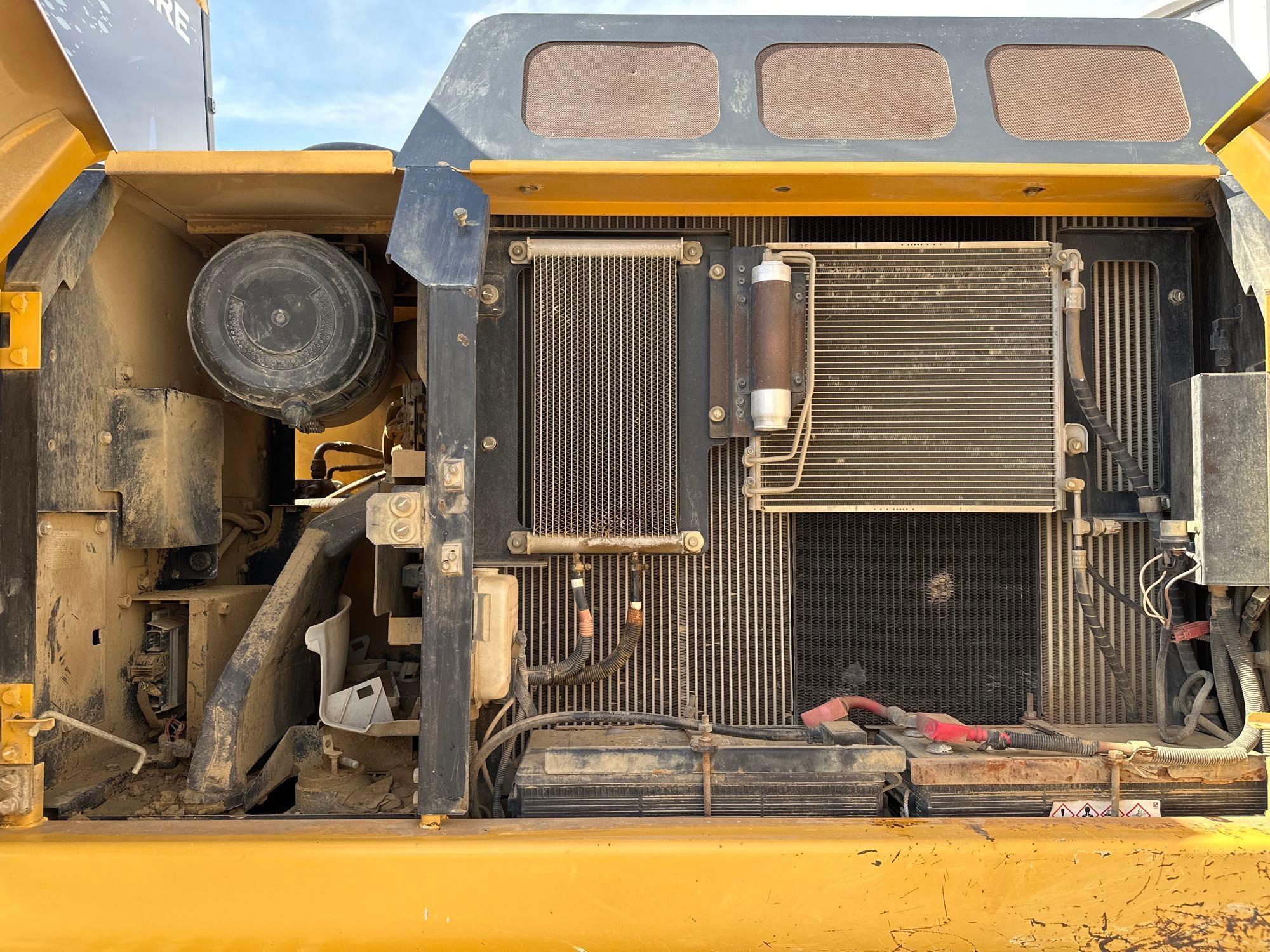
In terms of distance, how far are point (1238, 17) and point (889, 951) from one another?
235 inches

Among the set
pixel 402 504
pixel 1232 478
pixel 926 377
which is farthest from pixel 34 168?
pixel 1232 478

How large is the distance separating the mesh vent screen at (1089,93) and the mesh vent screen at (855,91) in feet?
0.58

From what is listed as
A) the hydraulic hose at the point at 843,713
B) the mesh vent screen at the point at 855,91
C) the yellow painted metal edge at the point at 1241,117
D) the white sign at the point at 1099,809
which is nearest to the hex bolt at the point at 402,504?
the hydraulic hose at the point at 843,713

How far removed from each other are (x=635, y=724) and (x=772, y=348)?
109 cm

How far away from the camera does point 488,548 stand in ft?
7.37

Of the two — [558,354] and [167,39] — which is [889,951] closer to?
[558,354]

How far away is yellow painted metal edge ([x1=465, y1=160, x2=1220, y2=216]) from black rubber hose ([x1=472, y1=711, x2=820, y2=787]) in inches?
53.6

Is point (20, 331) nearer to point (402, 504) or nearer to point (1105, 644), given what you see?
point (402, 504)

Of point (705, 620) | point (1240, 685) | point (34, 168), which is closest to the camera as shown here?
point (34, 168)

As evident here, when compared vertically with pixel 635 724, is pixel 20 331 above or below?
above

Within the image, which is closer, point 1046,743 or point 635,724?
point 1046,743

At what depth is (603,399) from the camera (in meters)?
2.21

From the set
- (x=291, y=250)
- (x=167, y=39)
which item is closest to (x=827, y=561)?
(x=291, y=250)

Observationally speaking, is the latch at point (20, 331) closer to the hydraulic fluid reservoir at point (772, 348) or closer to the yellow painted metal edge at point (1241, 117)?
the hydraulic fluid reservoir at point (772, 348)
